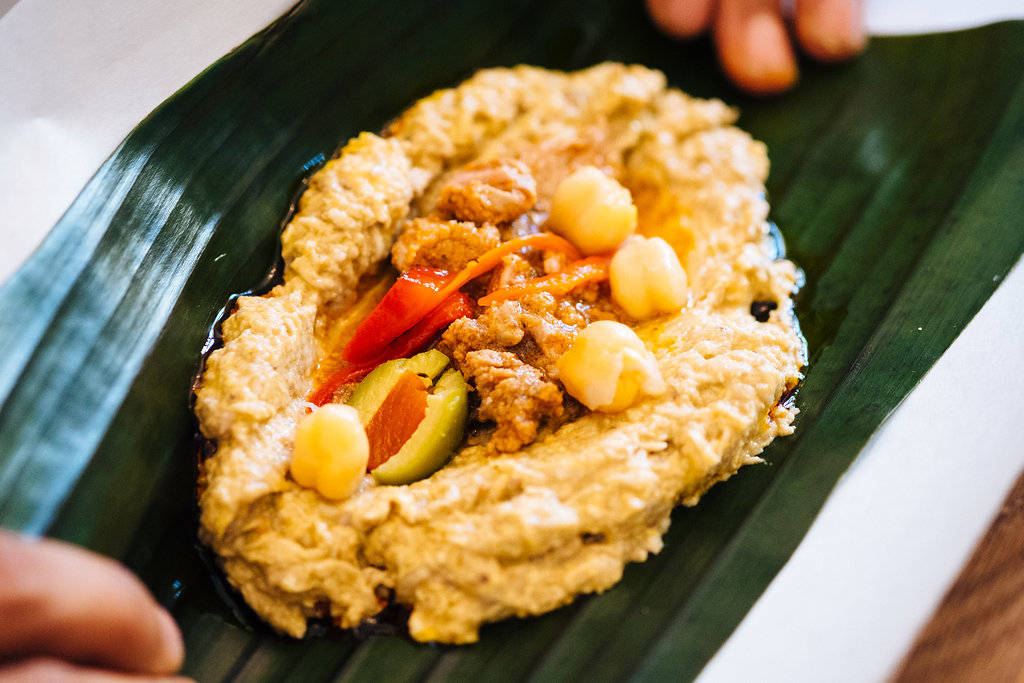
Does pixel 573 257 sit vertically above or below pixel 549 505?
above

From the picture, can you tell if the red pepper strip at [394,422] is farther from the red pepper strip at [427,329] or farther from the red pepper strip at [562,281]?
the red pepper strip at [562,281]

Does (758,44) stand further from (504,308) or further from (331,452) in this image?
(331,452)

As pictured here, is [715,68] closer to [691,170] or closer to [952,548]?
[691,170]

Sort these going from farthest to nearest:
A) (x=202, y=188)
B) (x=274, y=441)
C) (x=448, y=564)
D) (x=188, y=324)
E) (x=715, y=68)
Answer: (x=715, y=68), (x=202, y=188), (x=188, y=324), (x=274, y=441), (x=448, y=564)

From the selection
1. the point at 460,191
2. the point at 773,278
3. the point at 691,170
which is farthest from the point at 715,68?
the point at 460,191

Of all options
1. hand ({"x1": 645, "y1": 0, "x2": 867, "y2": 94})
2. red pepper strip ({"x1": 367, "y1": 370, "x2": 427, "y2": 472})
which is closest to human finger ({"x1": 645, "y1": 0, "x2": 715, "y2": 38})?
hand ({"x1": 645, "y1": 0, "x2": 867, "y2": 94})

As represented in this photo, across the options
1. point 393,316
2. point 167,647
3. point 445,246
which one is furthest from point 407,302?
point 167,647
